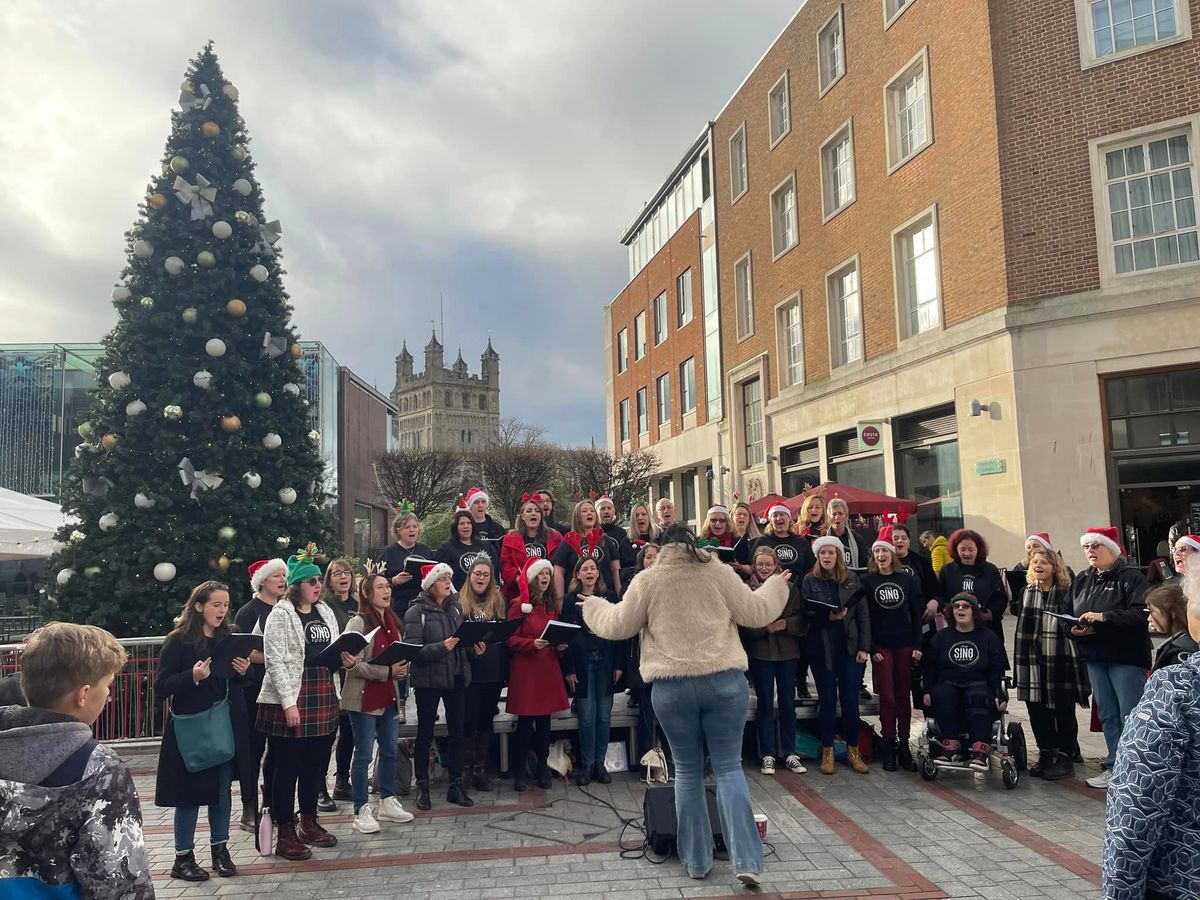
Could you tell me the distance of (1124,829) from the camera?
210cm

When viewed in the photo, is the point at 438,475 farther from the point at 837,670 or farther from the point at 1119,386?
the point at 837,670

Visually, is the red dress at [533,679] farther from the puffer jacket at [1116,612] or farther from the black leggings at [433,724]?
the puffer jacket at [1116,612]

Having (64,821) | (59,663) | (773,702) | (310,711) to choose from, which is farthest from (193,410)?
(64,821)

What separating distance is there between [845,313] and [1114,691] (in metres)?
16.4

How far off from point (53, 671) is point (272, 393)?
890 centimetres

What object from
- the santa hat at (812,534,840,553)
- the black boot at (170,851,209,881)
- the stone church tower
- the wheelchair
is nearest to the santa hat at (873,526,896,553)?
the santa hat at (812,534,840,553)

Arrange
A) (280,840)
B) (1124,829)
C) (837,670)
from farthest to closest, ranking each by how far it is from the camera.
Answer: (837,670) < (280,840) < (1124,829)

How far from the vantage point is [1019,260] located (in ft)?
50.4

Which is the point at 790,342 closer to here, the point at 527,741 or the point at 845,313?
the point at 845,313

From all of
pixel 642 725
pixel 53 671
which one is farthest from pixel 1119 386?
pixel 53 671

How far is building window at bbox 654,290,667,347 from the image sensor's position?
3659 cm

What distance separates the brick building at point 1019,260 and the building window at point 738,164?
6245 mm

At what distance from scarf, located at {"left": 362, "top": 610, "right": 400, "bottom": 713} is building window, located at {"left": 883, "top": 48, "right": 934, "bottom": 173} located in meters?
16.3

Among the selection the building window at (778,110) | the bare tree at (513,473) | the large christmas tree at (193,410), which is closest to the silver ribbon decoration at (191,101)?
the large christmas tree at (193,410)
